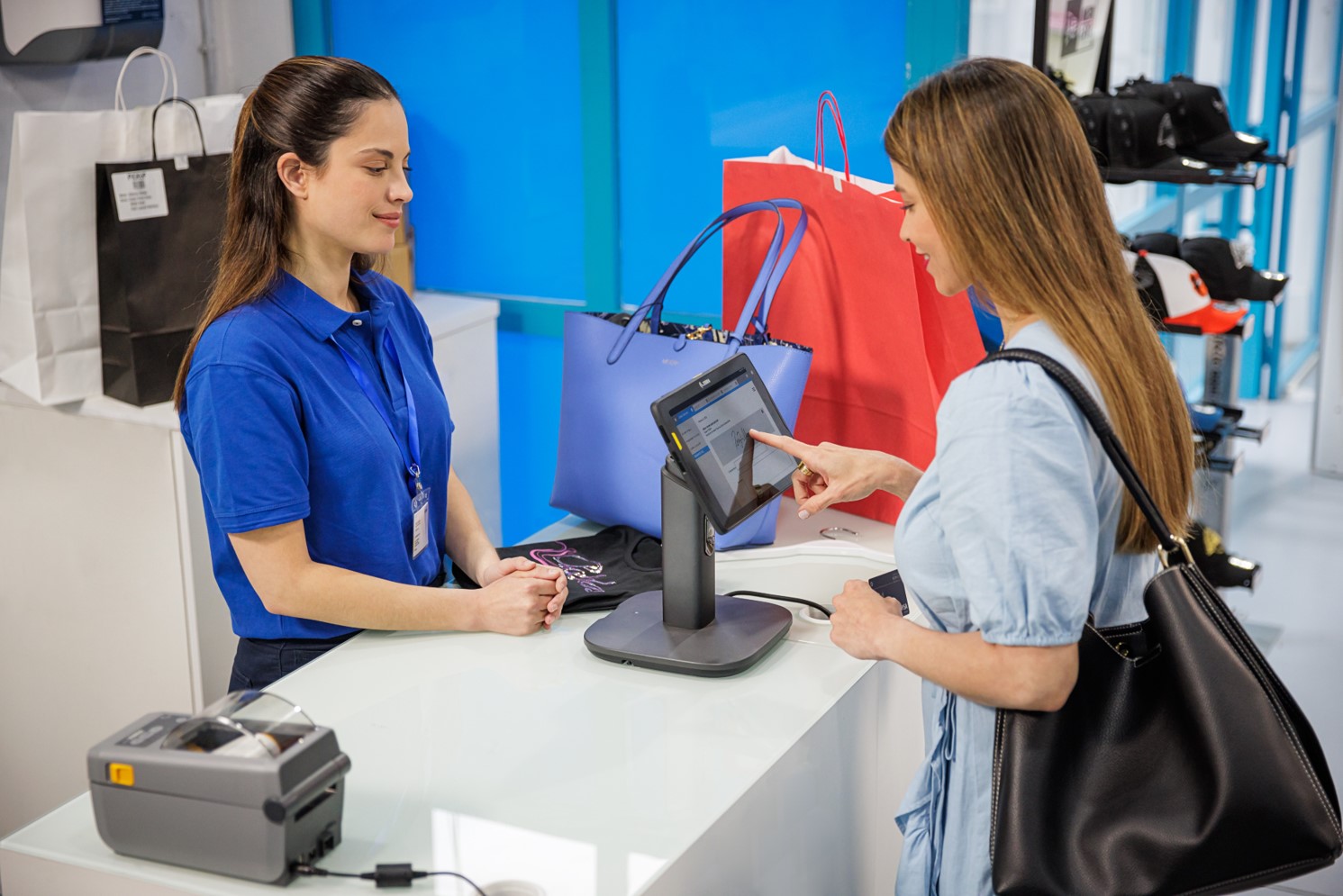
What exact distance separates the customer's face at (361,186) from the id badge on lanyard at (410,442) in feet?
0.48

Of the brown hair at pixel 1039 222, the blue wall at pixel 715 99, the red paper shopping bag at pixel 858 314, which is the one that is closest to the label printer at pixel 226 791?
the brown hair at pixel 1039 222

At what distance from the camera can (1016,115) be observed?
1277 millimetres

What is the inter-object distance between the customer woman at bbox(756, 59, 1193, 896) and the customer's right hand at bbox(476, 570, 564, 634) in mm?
517

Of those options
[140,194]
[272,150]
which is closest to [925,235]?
[272,150]

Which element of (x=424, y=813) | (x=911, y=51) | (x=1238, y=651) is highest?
(x=911, y=51)

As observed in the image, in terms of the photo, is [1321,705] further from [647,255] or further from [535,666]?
[535,666]

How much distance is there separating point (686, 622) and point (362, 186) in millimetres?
725

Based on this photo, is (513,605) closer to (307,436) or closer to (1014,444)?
(307,436)

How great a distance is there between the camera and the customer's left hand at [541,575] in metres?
1.81

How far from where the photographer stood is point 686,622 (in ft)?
5.79

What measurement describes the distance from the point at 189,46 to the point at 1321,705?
3.31 meters

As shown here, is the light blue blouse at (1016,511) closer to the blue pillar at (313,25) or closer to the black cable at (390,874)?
the black cable at (390,874)

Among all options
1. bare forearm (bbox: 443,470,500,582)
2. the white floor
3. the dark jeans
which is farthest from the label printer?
the white floor

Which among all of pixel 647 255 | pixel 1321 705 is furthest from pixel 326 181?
pixel 1321 705
